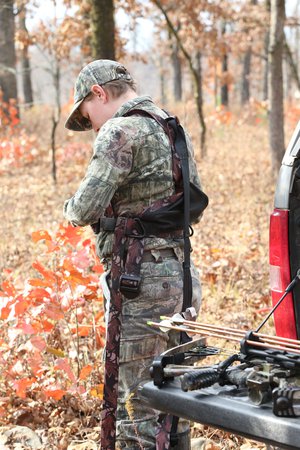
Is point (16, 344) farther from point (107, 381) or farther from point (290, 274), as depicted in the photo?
point (290, 274)

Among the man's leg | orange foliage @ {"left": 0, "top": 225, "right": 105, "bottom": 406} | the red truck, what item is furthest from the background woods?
the red truck

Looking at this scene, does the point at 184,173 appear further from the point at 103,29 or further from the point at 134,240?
the point at 103,29

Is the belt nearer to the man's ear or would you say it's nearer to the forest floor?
A: the man's ear

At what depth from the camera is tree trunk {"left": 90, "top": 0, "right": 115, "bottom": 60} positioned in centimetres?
996

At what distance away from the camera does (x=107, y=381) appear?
3.77 meters

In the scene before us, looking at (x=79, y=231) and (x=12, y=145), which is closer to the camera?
(x=79, y=231)

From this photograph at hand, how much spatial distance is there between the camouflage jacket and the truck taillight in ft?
1.68

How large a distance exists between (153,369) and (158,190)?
1.25 m

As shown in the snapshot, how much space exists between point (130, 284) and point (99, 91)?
104cm

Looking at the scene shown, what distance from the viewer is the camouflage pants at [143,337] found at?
3.74m

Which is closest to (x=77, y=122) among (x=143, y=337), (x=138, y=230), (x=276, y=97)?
(x=138, y=230)

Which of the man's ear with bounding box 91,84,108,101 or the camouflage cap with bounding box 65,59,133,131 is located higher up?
the camouflage cap with bounding box 65,59,133,131

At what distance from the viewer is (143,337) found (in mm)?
3764

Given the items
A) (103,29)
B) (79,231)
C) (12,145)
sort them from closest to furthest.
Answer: (79,231) < (103,29) < (12,145)
